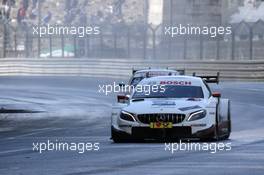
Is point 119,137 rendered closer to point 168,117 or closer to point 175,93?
point 168,117

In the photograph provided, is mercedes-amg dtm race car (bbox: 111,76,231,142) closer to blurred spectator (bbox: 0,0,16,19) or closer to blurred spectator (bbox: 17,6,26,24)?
blurred spectator (bbox: 0,0,16,19)

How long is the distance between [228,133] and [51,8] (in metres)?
53.3

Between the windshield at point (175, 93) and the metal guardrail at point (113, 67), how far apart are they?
897 inches

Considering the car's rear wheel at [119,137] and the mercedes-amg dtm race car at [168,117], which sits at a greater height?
the mercedes-amg dtm race car at [168,117]

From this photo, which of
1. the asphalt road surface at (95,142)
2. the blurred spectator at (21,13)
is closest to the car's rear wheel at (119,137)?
the asphalt road surface at (95,142)

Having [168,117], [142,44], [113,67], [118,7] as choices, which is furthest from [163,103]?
[118,7]

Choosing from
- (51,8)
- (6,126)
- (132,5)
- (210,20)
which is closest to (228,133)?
(6,126)

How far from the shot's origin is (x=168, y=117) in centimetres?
1507

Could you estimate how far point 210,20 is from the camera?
50500mm

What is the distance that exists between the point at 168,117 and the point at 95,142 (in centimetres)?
169

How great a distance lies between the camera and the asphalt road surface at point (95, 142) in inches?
457

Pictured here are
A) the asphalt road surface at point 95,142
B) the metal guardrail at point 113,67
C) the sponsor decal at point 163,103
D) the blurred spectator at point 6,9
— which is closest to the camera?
the asphalt road surface at point 95,142

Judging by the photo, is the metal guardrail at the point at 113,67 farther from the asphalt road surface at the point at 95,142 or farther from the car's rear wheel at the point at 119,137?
the car's rear wheel at the point at 119,137

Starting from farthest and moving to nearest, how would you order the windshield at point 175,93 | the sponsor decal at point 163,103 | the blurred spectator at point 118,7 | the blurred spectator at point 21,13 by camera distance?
the blurred spectator at point 118,7, the blurred spectator at point 21,13, the windshield at point 175,93, the sponsor decal at point 163,103
